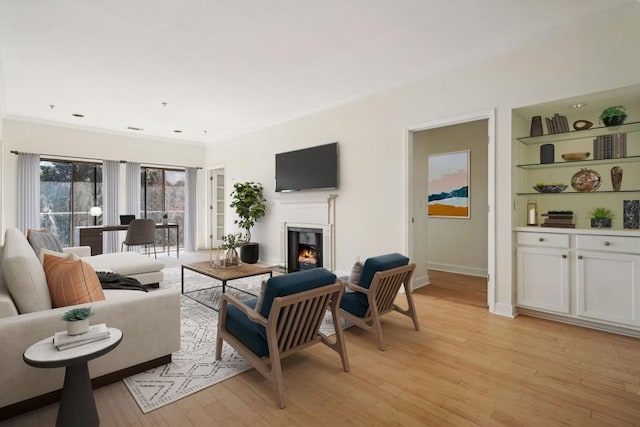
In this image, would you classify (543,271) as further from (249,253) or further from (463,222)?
(249,253)

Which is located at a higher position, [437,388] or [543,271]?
[543,271]

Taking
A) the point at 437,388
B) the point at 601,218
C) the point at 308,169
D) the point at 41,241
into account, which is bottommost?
the point at 437,388

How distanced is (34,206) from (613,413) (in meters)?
8.29

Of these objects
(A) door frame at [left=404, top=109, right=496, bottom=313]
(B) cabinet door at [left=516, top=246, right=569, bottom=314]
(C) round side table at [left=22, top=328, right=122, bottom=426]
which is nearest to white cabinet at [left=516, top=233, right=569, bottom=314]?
(B) cabinet door at [left=516, top=246, right=569, bottom=314]

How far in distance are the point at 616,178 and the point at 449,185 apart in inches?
105

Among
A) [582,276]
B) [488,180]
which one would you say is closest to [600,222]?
[582,276]

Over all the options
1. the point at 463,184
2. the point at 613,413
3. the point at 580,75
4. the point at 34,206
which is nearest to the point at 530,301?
the point at 613,413

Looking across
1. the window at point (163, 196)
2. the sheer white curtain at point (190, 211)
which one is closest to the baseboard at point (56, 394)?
the window at point (163, 196)

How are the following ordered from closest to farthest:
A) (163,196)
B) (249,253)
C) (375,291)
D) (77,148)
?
(375,291), (249,253), (77,148), (163,196)

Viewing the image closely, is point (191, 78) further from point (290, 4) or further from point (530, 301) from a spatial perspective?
point (530, 301)

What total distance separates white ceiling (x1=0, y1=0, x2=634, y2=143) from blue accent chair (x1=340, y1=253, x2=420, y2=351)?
220 cm

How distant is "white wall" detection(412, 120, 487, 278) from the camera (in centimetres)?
525

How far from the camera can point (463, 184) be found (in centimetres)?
550

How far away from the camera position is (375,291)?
273 centimetres
